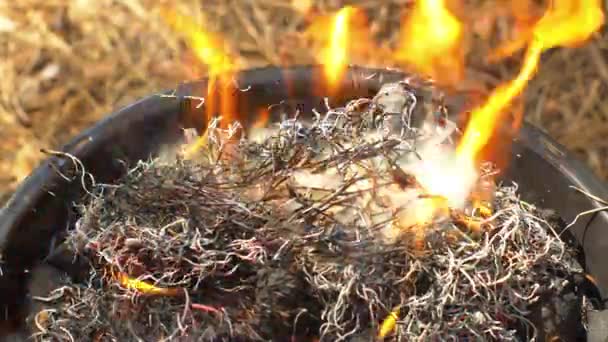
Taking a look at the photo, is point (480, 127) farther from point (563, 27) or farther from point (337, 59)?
point (563, 27)

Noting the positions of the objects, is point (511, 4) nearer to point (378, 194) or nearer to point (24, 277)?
point (378, 194)

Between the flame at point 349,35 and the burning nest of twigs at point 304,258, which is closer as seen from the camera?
the burning nest of twigs at point 304,258

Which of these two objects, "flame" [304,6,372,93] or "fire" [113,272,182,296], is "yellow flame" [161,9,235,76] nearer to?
"flame" [304,6,372,93]

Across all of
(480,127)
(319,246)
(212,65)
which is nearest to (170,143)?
(212,65)

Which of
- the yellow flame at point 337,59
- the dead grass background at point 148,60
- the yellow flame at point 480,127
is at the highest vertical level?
the yellow flame at point 337,59

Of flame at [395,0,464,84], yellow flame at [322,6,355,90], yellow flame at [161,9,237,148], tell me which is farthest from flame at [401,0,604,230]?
yellow flame at [161,9,237,148]

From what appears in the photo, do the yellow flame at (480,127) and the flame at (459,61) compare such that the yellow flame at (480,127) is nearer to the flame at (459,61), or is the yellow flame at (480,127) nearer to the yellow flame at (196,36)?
the flame at (459,61)

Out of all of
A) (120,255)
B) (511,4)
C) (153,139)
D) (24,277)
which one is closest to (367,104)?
(153,139)

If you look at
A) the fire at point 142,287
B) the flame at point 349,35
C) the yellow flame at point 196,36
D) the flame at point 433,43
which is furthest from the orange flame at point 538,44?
the yellow flame at point 196,36
